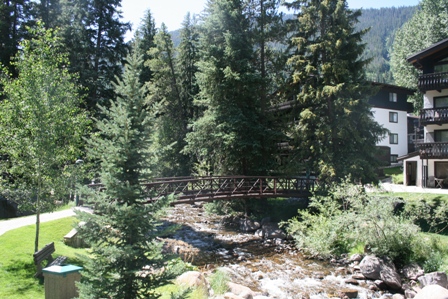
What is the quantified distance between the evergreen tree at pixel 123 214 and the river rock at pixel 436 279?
11234 mm

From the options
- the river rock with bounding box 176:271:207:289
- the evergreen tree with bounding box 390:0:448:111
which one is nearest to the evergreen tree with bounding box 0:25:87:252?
the river rock with bounding box 176:271:207:289

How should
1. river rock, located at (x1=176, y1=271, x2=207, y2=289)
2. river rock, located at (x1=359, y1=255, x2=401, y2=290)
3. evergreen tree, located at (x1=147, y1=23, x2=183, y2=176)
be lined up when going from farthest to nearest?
1. evergreen tree, located at (x1=147, y1=23, x2=183, y2=176)
2. river rock, located at (x1=359, y1=255, x2=401, y2=290)
3. river rock, located at (x1=176, y1=271, x2=207, y2=289)

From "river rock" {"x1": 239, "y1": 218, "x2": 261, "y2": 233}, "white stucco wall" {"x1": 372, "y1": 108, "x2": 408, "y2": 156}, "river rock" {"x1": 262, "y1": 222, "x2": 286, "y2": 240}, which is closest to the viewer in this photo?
"river rock" {"x1": 262, "y1": 222, "x2": 286, "y2": 240}

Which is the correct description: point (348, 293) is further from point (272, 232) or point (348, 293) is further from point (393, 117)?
point (393, 117)

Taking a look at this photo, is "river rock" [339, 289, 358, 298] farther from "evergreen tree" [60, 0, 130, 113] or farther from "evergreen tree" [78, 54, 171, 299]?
"evergreen tree" [60, 0, 130, 113]

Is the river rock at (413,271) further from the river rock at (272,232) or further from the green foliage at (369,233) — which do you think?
the river rock at (272,232)

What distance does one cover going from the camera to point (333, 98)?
933 inches

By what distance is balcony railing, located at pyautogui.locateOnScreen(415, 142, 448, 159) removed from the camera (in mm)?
26688

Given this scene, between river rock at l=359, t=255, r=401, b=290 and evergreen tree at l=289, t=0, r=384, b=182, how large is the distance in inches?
281

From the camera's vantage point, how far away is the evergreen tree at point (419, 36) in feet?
133

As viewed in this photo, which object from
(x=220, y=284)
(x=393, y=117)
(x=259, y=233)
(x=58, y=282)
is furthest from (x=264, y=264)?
(x=393, y=117)

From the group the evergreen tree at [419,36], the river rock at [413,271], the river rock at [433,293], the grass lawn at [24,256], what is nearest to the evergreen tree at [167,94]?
the grass lawn at [24,256]

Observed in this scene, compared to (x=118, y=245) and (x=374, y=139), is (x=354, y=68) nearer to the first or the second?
(x=374, y=139)

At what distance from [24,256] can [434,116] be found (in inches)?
1174
